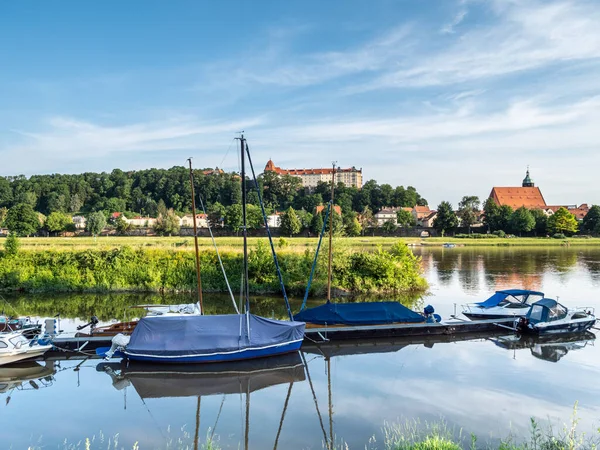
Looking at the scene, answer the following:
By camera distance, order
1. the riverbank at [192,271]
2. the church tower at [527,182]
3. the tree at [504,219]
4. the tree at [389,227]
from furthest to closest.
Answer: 1. the church tower at [527,182]
2. the tree at [389,227]
3. the tree at [504,219]
4. the riverbank at [192,271]

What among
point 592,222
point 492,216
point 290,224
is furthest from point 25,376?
point 592,222

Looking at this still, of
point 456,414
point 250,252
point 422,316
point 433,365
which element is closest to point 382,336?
point 422,316

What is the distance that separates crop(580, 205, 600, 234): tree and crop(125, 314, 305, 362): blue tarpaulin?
129m

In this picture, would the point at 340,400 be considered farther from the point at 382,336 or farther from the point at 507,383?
the point at 382,336

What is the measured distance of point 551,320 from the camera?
25.9 meters

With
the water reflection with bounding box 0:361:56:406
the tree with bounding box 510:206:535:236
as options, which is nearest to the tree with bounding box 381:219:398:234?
the tree with bounding box 510:206:535:236

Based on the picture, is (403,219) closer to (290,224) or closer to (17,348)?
(290,224)

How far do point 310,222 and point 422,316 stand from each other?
10086 centimetres

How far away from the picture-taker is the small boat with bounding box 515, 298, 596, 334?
25.8 m

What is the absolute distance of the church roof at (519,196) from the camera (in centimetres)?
17838

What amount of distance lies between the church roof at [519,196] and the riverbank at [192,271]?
149 meters

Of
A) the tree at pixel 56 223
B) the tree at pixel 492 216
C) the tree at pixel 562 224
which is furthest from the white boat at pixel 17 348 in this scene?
the tree at pixel 492 216

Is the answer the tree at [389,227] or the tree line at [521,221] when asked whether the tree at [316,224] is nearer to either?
the tree at [389,227]

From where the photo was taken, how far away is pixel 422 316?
26031 millimetres
